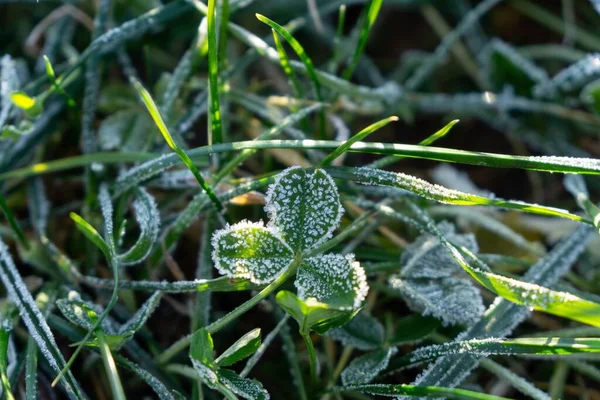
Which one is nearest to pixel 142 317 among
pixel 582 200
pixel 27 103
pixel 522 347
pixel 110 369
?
pixel 110 369

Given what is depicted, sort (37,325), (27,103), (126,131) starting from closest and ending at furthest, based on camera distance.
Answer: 1. (37,325)
2. (27,103)
3. (126,131)

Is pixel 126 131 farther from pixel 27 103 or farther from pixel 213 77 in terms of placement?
pixel 213 77

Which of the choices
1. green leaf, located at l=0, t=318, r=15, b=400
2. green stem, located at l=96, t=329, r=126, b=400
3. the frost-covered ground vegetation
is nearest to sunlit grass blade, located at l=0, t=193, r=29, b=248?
the frost-covered ground vegetation

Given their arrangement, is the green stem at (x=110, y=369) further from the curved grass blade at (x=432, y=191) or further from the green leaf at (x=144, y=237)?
the curved grass blade at (x=432, y=191)

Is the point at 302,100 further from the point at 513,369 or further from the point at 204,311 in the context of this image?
the point at 513,369

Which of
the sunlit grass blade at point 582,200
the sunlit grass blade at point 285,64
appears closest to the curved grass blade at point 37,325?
the sunlit grass blade at point 285,64

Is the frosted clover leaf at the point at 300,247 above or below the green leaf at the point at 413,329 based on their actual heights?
above

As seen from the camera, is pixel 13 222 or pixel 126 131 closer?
pixel 13 222

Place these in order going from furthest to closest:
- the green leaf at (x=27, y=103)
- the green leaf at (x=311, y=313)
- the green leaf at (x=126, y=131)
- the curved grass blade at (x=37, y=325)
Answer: the green leaf at (x=126, y=131) < the green leaf at (x=27, y=103) < the curved grass blade at (x=37, y=325) < the green leaf at (x=311, y=313)

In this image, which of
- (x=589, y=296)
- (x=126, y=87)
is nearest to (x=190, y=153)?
(x=126, y=87)
